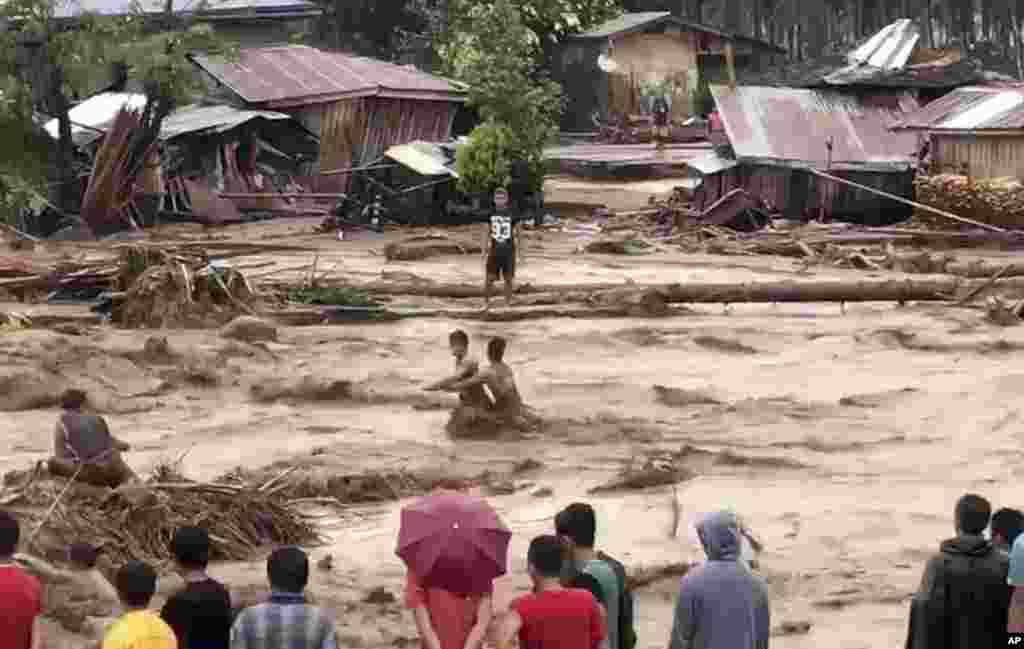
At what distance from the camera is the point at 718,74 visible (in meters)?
51.2

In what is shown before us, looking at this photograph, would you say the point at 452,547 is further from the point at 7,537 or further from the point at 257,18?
the point at 257,18

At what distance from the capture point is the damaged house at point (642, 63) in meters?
49.2

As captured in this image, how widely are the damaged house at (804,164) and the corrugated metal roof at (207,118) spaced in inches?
338

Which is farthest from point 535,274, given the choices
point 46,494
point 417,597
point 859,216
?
point 417,597

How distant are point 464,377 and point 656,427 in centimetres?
204

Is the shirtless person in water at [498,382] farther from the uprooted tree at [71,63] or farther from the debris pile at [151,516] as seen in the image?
the uprooted tree at [71,63]

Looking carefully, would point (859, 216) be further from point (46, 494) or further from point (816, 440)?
point (46, 494)

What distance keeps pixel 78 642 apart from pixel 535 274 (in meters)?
19.3

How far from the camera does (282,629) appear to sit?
7566 mm

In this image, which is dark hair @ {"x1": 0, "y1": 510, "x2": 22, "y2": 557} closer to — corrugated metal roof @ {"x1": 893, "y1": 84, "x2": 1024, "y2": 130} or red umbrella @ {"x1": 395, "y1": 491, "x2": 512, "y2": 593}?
red umbrella @ {"x1": 395, "y1": 491, "x2": 512, "y2": 593}

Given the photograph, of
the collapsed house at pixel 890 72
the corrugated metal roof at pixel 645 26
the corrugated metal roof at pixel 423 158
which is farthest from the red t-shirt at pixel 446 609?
the corrugated metal roof at pixel 645 26

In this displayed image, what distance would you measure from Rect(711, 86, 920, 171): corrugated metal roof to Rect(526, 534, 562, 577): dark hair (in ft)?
97.0

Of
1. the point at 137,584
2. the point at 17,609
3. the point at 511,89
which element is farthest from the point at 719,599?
the point at 511,89

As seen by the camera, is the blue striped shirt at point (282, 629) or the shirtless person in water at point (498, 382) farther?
the shirtless person in water at point (498, 382)
